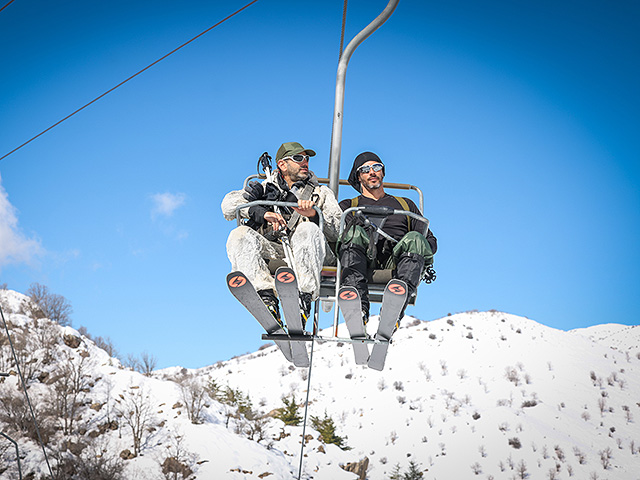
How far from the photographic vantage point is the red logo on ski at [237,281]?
4.17m

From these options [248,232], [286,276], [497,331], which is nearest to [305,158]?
[248,232]

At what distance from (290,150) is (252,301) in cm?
141

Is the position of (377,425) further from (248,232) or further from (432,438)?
(248,232)

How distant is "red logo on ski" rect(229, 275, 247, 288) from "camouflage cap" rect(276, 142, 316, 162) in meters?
1.28

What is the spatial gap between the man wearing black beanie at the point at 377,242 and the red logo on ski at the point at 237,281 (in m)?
0.84

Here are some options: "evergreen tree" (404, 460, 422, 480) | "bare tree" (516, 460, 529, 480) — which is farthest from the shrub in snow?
"evergreen tree" (404, 460, 422, 480)

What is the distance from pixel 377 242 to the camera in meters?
5.02

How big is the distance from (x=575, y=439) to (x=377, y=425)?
12.6m

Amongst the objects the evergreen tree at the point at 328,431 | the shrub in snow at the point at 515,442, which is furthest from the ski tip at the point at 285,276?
the shrub in snow at the point at 515,442

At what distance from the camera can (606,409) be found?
44.0 meters

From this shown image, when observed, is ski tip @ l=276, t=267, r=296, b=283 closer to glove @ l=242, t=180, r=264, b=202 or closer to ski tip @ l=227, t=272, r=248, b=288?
ski tip @ l=227, t=272, r=248, b=288

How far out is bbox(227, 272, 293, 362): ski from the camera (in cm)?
417

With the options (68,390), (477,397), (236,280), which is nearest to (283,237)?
(236,280)

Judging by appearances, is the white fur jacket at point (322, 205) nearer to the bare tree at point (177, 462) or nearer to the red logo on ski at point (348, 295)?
the red logo on ski at point (348, 295)
